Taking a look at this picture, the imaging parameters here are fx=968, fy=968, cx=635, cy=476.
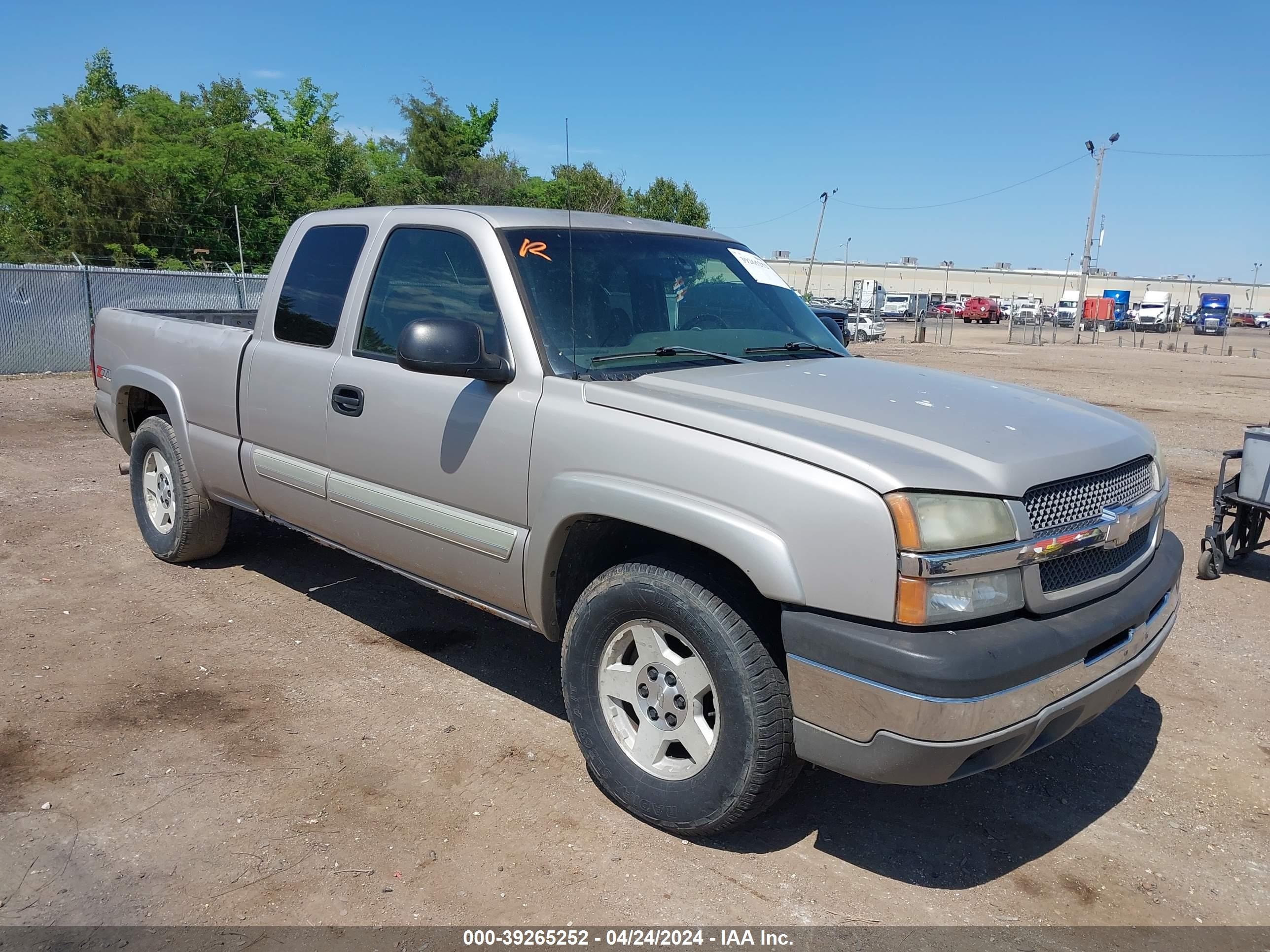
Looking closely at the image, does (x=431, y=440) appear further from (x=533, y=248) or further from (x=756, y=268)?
(x=756, y=268)

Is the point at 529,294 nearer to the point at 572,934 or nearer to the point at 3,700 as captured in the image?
the point at 572,934

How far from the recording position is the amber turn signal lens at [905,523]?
2.54 meters

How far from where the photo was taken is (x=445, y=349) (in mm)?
3293

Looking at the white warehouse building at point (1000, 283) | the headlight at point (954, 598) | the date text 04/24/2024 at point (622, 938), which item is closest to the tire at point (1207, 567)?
the headlight at point (954, 598)

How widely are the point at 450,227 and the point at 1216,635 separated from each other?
458cm

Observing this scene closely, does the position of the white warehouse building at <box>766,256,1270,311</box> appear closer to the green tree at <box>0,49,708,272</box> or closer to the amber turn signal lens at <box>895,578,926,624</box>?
the green tree at <box>0,49,708,272</box>

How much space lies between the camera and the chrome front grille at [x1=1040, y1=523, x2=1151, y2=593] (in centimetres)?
282

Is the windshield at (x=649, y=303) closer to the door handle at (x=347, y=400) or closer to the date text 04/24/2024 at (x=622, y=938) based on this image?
the door handle at (x=347, y=400)

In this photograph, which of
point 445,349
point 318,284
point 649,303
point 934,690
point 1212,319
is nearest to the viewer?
point 934,690

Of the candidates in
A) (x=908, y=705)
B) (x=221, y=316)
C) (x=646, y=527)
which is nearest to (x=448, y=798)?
(x=646, y=527)

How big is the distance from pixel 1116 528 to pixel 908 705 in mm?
1026

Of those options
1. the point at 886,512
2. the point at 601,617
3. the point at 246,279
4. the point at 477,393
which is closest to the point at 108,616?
the point at 477,393

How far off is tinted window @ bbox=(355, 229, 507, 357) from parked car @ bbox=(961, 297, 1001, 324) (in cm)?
7118

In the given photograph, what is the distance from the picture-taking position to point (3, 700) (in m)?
4.03
